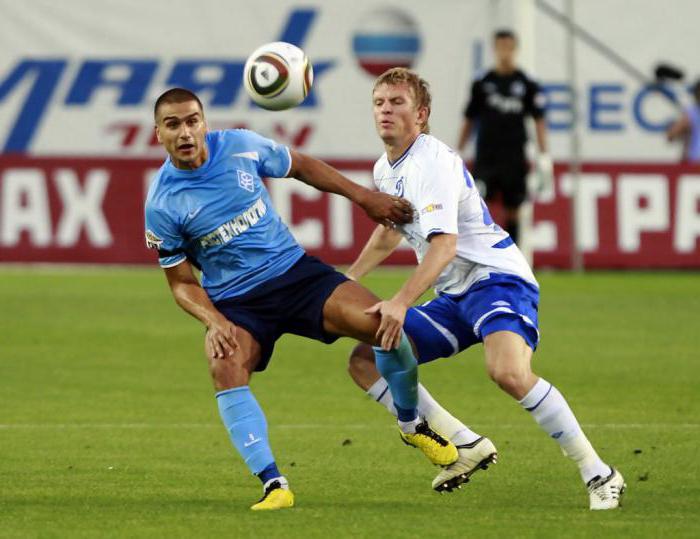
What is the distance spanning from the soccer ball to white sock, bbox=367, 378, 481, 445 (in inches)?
60.5

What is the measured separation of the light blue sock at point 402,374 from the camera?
27.9 feet

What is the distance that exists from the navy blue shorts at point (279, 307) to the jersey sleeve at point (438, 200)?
0.57 metres

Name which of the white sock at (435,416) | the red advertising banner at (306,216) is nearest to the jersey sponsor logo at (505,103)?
the red advertising banner at (306,216)

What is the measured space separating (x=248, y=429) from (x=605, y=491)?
5.31 feet

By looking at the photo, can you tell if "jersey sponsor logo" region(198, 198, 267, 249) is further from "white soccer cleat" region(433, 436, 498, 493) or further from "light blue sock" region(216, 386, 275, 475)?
"white soccer cleat" region(433, 436, 498, 493)

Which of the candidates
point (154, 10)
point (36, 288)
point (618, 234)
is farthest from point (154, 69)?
point (618, 234)

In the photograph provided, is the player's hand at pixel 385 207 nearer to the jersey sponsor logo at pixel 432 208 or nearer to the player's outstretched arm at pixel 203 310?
the jersey sponsor logo at pixel 432 208

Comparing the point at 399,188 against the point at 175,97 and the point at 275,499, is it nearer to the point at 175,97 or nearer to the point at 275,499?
the point at 175,97

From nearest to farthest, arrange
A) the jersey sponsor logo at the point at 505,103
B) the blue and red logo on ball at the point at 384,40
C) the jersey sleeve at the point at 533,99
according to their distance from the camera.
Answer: the jersey sleeve at the point at 533,99
the jersey sponsor logo at the point at 505,103
the blue and red logo on ball at the point at 384,40

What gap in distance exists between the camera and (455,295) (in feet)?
28.6

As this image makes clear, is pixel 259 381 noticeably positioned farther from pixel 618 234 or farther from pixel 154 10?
pixel 154 10

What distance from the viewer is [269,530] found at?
7.49 meters

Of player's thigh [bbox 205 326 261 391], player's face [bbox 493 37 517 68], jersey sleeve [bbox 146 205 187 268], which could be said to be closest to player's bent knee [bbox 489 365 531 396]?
player's thigh [bbox 205 326 261 391]

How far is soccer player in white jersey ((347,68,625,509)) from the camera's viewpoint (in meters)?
8.11
